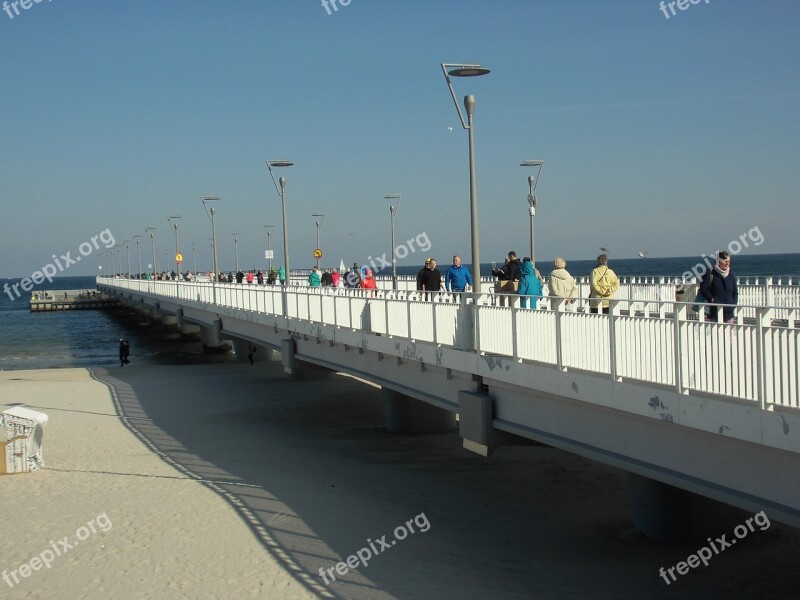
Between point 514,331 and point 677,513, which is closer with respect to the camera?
point 677,513

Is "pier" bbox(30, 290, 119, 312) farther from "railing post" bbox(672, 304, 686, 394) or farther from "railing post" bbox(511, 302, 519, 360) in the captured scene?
"railing post" bbox(672, 304, 686, 394)

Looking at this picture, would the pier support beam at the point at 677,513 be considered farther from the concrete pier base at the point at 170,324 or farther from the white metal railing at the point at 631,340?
the concrete pier base at the point at 170,324

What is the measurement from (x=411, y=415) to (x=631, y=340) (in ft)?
39.5

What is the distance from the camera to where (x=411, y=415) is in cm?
2247

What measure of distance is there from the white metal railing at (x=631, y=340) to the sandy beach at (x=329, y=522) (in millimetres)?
2850

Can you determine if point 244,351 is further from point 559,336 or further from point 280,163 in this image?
point 559,336

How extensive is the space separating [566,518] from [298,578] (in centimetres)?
530

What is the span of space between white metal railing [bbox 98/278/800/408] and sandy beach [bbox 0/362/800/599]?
9.35 feet

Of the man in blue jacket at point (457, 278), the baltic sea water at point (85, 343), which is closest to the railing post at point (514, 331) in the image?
the man in blue jacket at point (457, 278)

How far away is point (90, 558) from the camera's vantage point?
43.8ft

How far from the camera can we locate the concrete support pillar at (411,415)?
22344mm

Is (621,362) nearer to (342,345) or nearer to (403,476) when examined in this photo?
(403,476)

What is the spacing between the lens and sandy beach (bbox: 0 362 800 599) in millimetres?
12156

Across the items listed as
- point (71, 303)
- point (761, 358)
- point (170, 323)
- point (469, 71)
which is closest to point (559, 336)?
point (761, 358)
